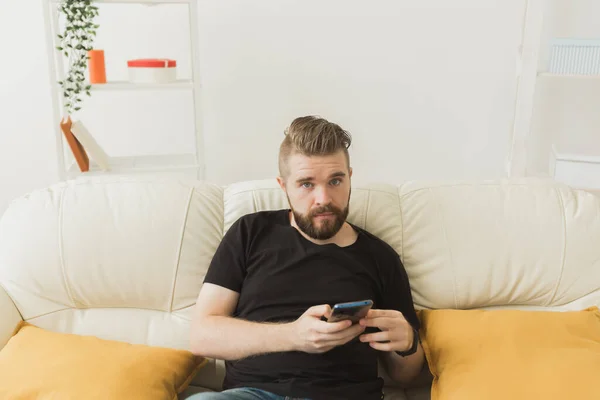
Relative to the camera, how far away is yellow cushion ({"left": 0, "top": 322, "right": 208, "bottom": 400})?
1396 mm

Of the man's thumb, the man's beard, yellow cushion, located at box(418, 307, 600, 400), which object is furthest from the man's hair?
yellow cushion, located at box(418, 307, 600, 400)

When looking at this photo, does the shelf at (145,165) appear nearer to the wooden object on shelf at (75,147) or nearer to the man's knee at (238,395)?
the wooden object on shelf at (75,147)

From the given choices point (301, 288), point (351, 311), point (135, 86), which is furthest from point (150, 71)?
point (351, 311)

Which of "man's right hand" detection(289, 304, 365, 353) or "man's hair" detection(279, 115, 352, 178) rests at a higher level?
"man's hair" detection(279, 115, 352, 178)

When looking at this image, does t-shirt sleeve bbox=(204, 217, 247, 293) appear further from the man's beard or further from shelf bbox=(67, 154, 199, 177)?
shelf bbox=(67, 154, 199, 177)

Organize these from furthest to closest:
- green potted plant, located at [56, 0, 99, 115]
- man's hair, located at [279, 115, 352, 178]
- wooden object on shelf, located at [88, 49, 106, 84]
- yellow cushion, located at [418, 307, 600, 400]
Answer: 1. wooden object on shelf, located at [88, 49, 106, 84]
2. green potted plant, located at [56, 0, 99, 115]
3. man's hair, located at [279, 115, 352, 178]
4. yellow cushion, located at [418, 307, 600, 400]

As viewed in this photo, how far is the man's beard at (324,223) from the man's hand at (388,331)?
290mm

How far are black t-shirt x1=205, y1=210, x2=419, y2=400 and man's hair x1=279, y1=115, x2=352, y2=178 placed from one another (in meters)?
0.21

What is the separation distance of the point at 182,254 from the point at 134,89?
103 cm

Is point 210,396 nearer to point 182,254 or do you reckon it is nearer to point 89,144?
point 182,254

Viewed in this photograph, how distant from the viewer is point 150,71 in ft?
8.02

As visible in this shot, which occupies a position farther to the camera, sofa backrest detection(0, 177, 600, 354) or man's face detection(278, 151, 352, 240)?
sofa backrest detection(0, 177, 600, 354)

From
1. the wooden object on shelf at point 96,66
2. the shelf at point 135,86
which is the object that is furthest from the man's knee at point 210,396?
the wooden object on shelf at point 96,66

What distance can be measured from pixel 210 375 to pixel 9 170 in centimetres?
186
